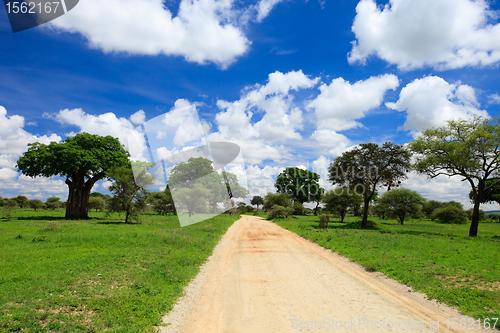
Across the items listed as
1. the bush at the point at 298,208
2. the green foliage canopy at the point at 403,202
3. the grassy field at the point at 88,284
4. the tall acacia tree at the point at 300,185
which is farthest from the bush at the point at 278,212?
the grassy field at the point at 88,284

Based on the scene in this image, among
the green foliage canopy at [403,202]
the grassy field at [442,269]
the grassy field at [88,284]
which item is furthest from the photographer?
the green foliage canopy at [403,202]

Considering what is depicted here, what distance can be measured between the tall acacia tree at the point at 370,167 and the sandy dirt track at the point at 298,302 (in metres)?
22.4

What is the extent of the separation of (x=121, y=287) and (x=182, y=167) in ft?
208

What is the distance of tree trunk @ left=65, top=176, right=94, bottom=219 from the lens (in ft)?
115

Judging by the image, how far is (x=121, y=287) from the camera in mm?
8141

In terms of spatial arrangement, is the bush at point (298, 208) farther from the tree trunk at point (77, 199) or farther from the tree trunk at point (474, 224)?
the tree trunk at point (77, 199)

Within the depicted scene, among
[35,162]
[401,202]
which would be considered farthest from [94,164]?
[401,202]

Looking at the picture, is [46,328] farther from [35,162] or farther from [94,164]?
[35,162]

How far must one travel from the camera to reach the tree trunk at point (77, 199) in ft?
115

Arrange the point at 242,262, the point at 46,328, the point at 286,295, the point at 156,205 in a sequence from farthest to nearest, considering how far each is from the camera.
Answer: the point at 156,205 < the point at 242,262 < the point at 286,295 < the point at 46,328

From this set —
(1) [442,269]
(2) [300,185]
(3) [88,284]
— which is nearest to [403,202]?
(2) [300,185]

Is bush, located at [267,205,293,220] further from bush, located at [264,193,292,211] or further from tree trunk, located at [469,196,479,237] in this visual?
tree trunk, located at [469,196,479,237]

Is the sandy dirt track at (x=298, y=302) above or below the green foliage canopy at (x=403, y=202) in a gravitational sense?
below

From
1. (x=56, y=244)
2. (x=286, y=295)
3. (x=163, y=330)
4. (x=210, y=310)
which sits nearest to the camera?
(x=163, y=330)
